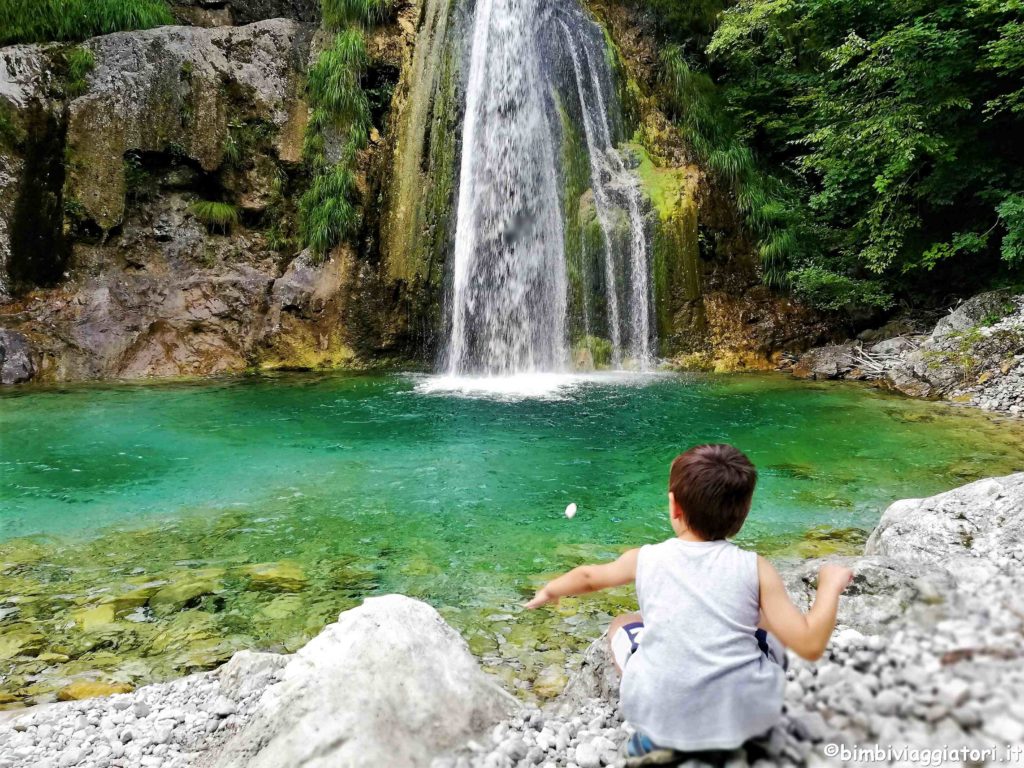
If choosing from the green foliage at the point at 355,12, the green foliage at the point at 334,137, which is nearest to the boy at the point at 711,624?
the green foliage at the point at 334,137

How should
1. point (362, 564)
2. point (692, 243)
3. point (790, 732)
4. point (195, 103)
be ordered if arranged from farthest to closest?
1. point (195, 103)
2. point (692, 243)
3. point (362, 564)
4. point (790, 732)

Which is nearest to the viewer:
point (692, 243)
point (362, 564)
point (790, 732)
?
point (790, 732)

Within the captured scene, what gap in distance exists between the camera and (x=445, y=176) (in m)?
11.9

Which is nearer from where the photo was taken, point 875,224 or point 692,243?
point 875,224

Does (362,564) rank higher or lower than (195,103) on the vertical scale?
lower

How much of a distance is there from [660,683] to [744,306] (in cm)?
1126

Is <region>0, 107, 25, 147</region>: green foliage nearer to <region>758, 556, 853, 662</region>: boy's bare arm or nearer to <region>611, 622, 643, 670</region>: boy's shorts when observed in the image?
<region>611, 622, 643, 670</region>: boy's shorts

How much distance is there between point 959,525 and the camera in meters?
3.45

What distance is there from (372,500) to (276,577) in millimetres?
1348

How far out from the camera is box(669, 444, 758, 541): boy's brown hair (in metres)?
1.66

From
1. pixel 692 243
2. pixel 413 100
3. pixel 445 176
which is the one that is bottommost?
pixel 692 243

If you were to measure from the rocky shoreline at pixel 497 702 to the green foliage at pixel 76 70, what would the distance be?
12.9 metres

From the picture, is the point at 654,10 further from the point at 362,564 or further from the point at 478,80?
the point at 362,564

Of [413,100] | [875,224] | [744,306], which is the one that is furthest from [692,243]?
[413,100]
